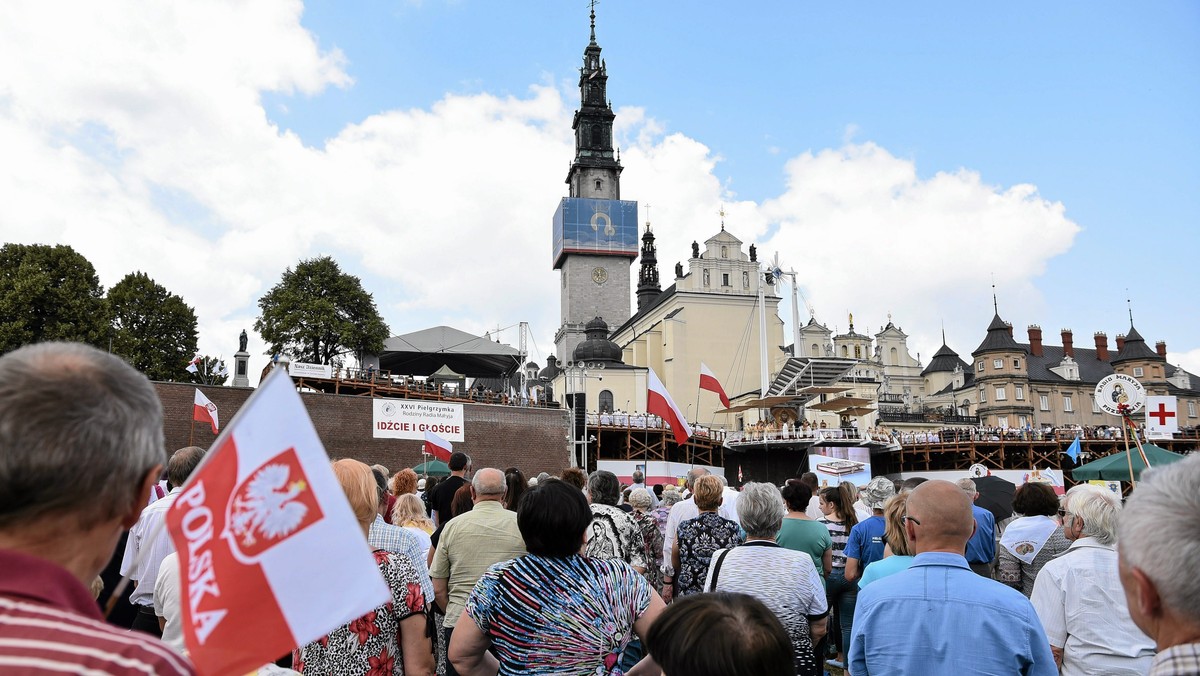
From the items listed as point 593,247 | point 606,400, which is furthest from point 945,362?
point 606,400

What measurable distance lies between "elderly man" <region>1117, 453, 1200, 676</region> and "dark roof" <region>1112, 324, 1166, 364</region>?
296ft

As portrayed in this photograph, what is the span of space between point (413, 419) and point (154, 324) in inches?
792

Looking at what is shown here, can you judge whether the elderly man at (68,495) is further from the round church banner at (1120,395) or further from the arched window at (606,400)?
the arched window at (606,400)

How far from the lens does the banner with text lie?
33.6 meters

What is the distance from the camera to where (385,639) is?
4.04m

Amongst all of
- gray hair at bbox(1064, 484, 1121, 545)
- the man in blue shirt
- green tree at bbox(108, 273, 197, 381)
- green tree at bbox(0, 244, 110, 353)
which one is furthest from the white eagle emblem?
green tree at bbox(108, 273, 197, 381)

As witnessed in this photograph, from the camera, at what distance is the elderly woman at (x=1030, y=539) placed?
6.83m

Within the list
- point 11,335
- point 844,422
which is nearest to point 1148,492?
point 11,335

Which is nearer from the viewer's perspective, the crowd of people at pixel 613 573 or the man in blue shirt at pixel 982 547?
the crowd of people at pixel 613 573

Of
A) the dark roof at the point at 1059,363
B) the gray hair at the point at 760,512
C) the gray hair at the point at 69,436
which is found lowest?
the gray hair at the point at 760,512

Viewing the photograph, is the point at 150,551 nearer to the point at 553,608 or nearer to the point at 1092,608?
the point at 553,608

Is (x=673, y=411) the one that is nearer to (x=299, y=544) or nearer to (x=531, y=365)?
(x=299, y=544)

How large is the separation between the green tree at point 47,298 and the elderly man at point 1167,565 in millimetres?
43226

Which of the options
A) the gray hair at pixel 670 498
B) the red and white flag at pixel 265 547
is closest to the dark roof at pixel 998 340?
the gray hair at pixel 670 498
